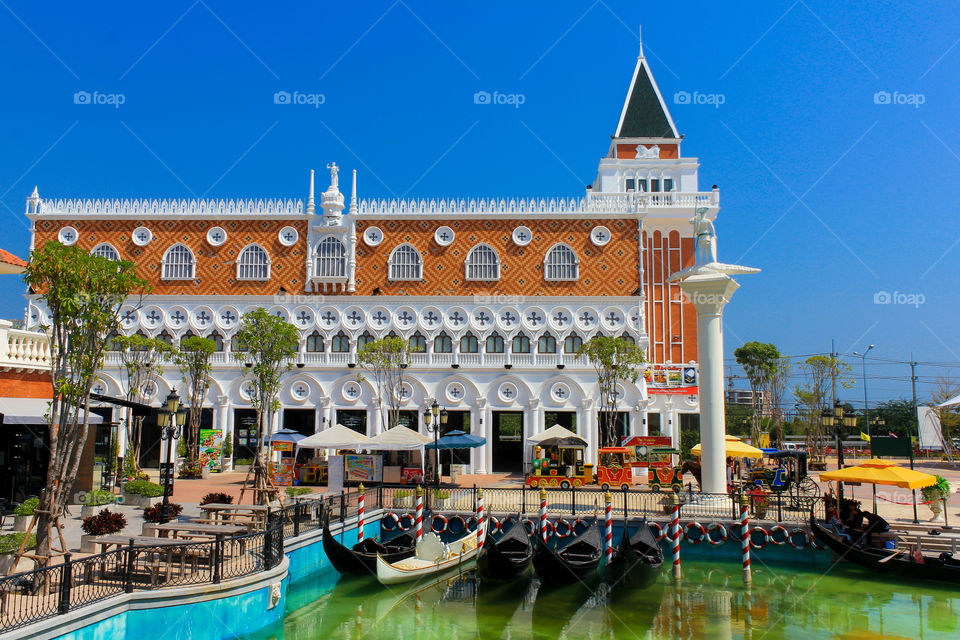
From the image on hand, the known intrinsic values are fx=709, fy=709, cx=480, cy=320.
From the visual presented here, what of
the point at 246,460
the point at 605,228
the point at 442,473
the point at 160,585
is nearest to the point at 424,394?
the point at 442,473

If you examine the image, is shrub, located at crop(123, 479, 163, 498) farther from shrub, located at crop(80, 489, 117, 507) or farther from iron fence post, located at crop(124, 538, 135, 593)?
iron fence post, located at crop(124, 538, 135, 593)

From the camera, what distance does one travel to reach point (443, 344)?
36844 mm

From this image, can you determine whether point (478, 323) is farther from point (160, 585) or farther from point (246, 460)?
point (160, 585)

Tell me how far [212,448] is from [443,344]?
12.4 meters

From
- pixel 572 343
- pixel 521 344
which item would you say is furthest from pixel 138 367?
pixel 572 343

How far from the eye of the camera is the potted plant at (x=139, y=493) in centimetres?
2291

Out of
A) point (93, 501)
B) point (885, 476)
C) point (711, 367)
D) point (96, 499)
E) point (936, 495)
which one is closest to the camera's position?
point (885, 476)

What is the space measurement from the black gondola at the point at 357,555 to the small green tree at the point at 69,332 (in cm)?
612

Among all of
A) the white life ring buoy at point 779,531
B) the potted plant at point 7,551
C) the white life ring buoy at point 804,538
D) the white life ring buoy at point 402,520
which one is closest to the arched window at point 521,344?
the white life ring buoy at point 402,520

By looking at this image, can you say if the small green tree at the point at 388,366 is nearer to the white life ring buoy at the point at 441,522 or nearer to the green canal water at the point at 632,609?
the white life ring buoy at the point at 441,522

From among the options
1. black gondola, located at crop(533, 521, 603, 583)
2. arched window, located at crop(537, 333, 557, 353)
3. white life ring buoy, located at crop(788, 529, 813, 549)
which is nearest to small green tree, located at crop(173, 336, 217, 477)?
arched window, located at crop(537, 333, 557, 353)

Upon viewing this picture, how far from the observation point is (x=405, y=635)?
14609 mm

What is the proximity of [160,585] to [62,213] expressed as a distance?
32.9 metres

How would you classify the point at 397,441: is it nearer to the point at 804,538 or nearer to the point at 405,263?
the point at 804,538
